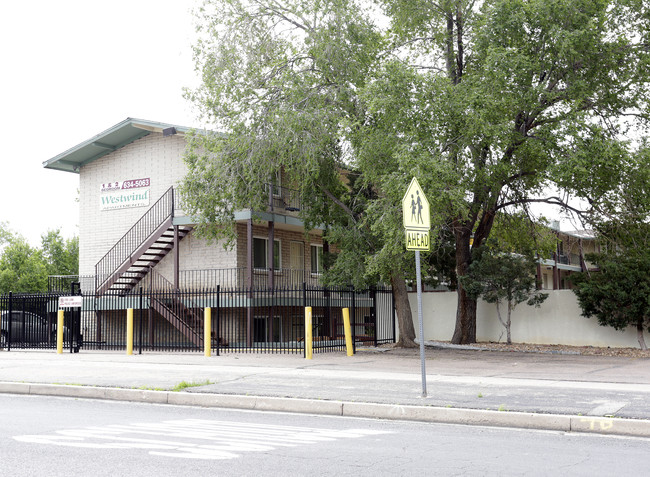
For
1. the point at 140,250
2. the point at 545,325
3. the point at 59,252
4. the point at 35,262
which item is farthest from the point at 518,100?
the point at 59,252

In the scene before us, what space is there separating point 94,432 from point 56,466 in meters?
1.81

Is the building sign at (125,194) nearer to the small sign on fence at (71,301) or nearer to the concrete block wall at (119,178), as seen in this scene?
the concrete block wall at (119,178)

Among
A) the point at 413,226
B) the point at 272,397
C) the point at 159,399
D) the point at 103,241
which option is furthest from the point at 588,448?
the point at 103,241

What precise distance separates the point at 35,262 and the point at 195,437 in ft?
203

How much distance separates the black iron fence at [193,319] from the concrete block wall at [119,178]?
106 inches

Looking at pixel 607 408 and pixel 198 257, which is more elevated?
pixel 198 257

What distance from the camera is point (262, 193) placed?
2138 cm

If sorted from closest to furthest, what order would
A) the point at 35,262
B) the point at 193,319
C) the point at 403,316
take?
the point at 403,316, the point at 193,319, the point at 35,262

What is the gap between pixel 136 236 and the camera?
27.0 m

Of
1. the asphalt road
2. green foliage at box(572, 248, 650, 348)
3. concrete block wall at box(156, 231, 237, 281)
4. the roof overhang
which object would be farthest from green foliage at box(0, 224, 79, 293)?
the asphalt road

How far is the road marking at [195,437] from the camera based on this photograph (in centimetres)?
680

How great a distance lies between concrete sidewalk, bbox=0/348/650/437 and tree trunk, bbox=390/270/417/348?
401cm

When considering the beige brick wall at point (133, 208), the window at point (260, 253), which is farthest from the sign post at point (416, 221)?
the window at point (260, 253)

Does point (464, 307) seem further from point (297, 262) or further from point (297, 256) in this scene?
point (297, 256)
